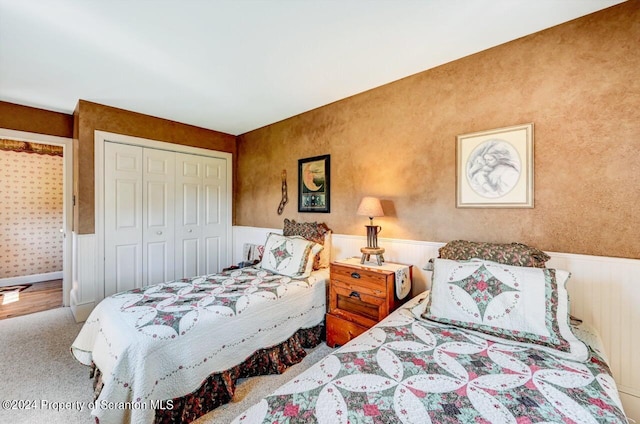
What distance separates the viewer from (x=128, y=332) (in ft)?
5.03

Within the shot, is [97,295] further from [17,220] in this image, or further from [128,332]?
[17,220]

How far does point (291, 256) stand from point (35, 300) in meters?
3.72

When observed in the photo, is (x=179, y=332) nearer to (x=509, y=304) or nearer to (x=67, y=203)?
(x=509, y=304)

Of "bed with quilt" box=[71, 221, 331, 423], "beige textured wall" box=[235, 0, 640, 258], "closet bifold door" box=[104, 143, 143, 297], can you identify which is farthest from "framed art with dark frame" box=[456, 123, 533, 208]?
"closet bifold door" box=[104, 143, 143, 297]

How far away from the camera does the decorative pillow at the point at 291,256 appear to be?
2.61 metres

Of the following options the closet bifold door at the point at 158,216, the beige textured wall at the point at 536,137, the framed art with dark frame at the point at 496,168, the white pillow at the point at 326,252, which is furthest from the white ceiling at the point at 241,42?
the white pillow at the point at 326,252

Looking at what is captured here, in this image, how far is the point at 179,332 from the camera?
63.1 inches

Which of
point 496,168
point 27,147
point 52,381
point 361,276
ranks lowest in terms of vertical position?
point 52,381

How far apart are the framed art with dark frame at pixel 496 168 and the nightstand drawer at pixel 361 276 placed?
2.71 feet

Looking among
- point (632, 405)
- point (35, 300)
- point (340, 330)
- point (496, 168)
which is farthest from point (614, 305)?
point (35, 300)

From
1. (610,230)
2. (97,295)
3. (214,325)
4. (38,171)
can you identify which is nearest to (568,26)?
(610,230)

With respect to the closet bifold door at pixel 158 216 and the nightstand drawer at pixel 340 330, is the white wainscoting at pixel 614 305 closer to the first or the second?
the nightstand drawer at pixel 340 330

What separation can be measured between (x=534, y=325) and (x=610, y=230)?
0.89 meters

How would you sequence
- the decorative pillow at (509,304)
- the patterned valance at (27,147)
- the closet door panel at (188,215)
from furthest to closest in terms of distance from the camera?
the patterned valance at (27,147) → the closet door panel at (188,215) → the decorative pillow at (509,304)
